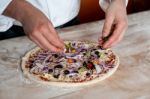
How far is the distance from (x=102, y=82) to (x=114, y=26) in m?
0.19

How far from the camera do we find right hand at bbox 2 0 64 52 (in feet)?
2.38

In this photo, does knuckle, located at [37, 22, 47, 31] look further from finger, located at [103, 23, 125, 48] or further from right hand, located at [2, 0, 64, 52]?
finger, located at [103, 23, 125, 48]

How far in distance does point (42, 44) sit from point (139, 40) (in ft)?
1.32

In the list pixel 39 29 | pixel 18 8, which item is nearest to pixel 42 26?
pixel 39 29

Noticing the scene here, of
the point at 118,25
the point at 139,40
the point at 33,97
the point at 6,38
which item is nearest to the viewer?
the point at 33,97

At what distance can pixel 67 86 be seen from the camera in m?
0.79

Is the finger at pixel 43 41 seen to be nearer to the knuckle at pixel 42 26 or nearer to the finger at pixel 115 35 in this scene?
the knuckle at pixel 42 26

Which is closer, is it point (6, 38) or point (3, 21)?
point (3, 21)

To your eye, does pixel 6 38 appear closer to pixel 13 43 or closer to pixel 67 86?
pixel 13 43

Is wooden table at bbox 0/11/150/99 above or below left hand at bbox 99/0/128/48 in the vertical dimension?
below

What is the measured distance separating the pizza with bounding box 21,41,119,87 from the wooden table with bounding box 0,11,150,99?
0.7 inches

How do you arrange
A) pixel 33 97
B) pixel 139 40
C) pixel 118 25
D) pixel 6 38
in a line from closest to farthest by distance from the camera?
pixel 33 97 → pixel 118 25 → pixel 139 40 → pixel 6 38

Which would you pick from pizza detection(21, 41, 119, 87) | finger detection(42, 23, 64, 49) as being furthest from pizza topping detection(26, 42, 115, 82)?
finger detection(42, 23, 64, 49)

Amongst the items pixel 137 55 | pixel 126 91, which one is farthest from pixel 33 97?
pixel 137 55
